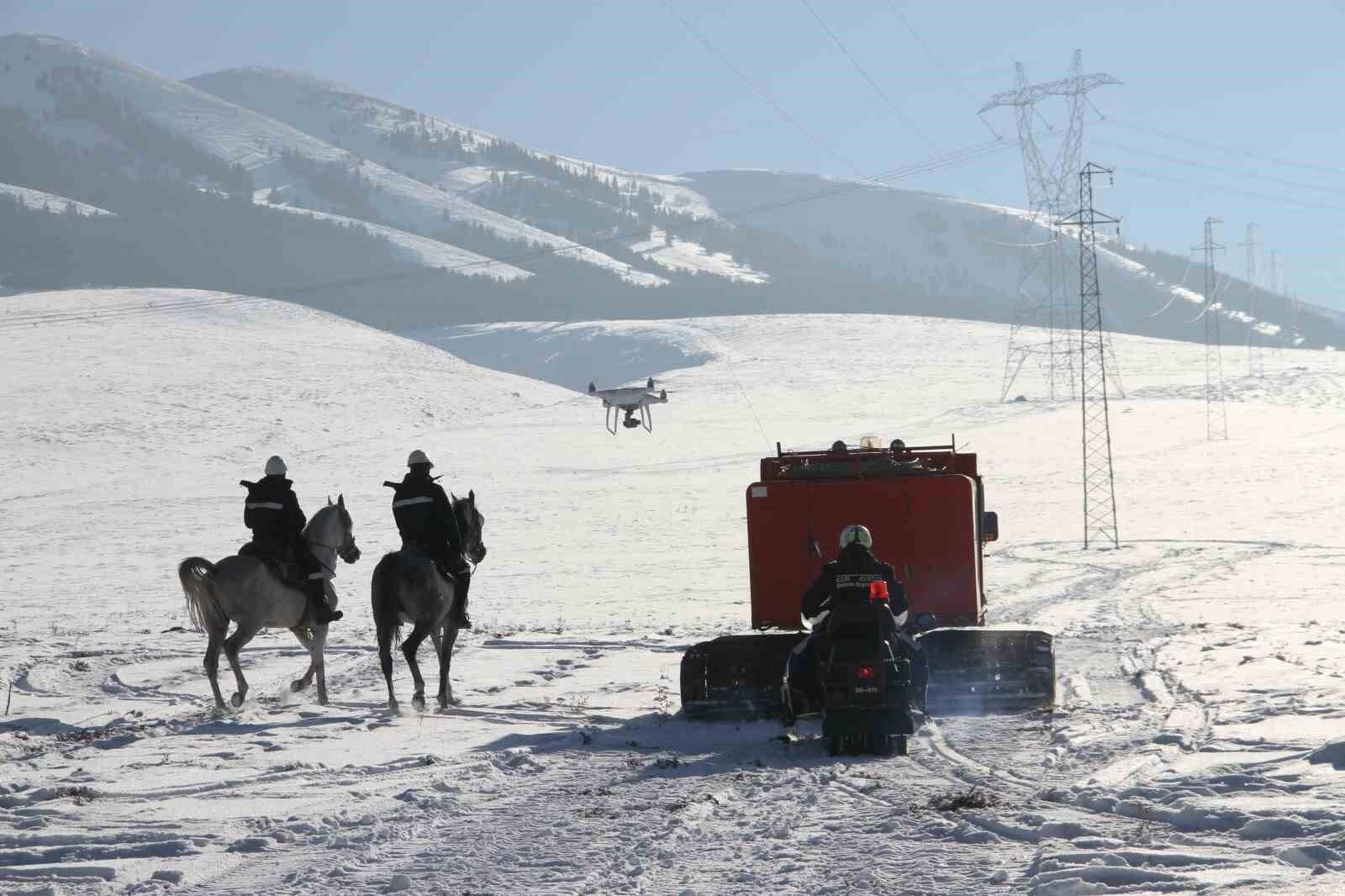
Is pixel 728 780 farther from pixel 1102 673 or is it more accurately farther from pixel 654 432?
pixel 654 432

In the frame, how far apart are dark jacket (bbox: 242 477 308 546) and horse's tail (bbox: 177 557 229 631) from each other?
0.70m

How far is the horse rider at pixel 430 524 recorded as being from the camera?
15.2 m

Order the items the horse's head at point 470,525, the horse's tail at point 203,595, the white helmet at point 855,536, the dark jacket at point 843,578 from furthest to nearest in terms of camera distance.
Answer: the horse's head at point 470,525
the horse's tail at point 203,595
the white helmet at point 855,536
the dark jacket at point 843,578

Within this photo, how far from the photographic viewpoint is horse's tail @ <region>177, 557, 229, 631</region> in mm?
14617

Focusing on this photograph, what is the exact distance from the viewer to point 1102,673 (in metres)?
16.5

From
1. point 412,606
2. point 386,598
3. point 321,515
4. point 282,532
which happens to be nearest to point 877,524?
point 412,606

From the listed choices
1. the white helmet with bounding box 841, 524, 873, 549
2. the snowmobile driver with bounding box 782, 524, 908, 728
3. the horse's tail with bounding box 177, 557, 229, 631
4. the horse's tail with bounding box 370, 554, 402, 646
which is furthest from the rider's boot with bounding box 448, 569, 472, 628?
the white helmet with bounding box 841, 524, 873, 549

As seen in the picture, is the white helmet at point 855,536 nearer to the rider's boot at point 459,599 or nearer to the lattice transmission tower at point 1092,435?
the rider's boot at point 459,599

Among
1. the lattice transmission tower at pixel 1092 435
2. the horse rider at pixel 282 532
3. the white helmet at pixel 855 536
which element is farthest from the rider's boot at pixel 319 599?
the lattice transmission tower at pixel 1092 435

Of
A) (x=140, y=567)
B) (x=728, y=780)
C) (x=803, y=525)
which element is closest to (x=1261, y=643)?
(x=803, y=525)

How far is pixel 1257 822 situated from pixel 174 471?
5550 cm

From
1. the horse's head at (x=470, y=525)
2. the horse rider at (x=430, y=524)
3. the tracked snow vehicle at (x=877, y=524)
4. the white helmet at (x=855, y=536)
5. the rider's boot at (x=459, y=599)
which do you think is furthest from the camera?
the tracked snow vehicle at (x=877, y=524)

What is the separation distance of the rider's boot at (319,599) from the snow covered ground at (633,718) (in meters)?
0.90

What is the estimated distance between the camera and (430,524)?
15.2 m
